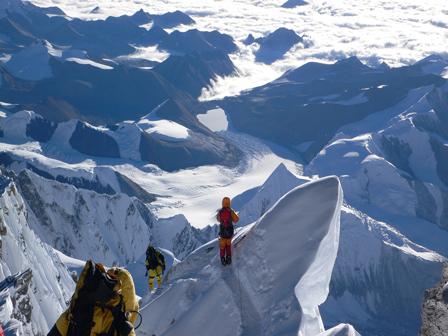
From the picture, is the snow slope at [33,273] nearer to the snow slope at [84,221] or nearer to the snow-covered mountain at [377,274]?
the snow slope at [84,221]

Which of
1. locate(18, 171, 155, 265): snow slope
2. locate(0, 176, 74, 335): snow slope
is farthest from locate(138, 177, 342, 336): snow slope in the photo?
locate(18, 171, 155, 265): snow slope

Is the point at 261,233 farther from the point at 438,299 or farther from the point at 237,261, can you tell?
the point at 438,299

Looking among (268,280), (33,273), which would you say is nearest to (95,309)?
(268,280)

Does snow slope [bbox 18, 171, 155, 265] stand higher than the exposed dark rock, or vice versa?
the exposed dark rock

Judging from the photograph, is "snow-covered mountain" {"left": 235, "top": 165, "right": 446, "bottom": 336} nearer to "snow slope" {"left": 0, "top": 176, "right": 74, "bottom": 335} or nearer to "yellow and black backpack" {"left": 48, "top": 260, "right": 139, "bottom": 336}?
"snow slope" {"left": 0, "top": 176, "right": 74, "bottom": 335}

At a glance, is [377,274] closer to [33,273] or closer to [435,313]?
[33,273]

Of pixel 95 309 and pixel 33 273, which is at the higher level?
pixel 95 309

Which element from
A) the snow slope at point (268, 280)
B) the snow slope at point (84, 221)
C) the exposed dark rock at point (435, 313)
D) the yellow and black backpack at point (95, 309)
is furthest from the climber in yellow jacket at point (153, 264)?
the snow slope at point (84, 221)

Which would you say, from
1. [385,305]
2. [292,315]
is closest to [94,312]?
[292,315]
